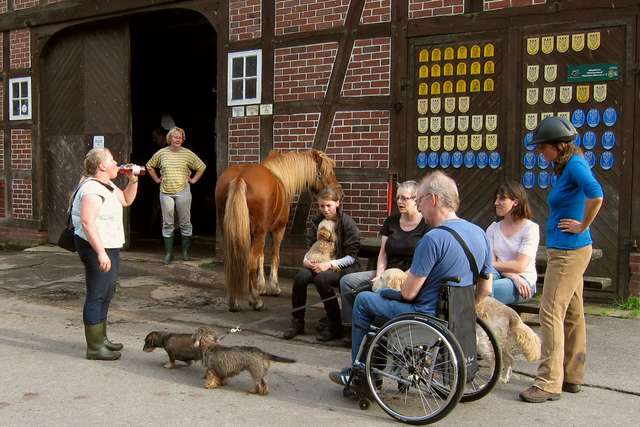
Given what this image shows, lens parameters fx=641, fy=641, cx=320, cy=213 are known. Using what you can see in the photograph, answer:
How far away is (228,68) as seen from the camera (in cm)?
876

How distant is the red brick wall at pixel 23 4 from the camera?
1075cm

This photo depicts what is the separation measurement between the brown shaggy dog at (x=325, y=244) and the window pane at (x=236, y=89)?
3919 mm

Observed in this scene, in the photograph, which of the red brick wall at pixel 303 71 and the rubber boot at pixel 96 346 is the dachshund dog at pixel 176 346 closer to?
the rubber boot at pixel 96 346

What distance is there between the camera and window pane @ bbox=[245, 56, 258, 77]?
8.51m

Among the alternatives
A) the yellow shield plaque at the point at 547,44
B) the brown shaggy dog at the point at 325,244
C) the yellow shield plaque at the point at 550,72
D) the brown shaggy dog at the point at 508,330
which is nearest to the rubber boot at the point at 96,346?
the brown shaggy dog at the point at 325,244

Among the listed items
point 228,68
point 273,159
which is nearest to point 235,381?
point 273,159

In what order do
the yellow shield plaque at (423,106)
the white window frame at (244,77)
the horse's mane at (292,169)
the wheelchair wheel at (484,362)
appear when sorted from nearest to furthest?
the wheelchair wheel at (484,362)
the horse's mane at (292,169)
the yellow shield plaque at (423,106)
the white window frame at (244,77)

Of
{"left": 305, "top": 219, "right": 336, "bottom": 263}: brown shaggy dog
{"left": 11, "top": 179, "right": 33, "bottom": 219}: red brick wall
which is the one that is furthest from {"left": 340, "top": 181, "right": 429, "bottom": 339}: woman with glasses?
{"left": 11, "top": 179, "right": 33, "bottom": 219}: red brick wall

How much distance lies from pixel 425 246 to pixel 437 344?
527 millimetres

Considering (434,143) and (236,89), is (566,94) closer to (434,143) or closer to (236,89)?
(434,143)

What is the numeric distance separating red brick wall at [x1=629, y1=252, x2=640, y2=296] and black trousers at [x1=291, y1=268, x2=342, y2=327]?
305 cm

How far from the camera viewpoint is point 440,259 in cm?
348

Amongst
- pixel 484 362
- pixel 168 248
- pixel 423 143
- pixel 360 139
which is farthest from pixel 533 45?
pixel 168 248

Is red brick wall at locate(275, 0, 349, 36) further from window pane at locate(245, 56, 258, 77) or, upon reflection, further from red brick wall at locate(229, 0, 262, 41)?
window pane at locate(245, 56, 258, 77)
